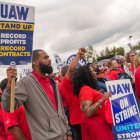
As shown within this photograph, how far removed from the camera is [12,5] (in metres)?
4.38

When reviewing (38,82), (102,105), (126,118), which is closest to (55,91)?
(38,82)

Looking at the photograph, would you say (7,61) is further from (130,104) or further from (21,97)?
(130,104)

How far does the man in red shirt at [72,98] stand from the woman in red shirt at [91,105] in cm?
16

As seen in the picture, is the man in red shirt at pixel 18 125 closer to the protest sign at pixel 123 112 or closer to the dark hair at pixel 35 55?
the dark hair at pixel 35 55

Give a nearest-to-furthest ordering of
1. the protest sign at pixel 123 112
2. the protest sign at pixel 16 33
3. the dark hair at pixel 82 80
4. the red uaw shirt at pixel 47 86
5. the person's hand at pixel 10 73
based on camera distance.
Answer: the person's hand at pixel 10 73
the protest sign at pixel 16 33
the red uaw shirt at pixel 47 86
the protest sign at pixel 123 112
the dark hair at pixel 82 80

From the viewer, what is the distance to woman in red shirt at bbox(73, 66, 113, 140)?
491cm

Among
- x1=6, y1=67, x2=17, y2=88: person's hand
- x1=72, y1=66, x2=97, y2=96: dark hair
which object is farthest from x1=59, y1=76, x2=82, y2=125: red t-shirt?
x1=6, y1=67, x2=17, y2=88: person's hand

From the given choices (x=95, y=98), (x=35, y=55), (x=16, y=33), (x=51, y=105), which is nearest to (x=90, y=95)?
(x=95, y=98)

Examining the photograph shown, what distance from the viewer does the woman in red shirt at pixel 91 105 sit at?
16.1ft

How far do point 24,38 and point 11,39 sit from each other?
0.17 meters

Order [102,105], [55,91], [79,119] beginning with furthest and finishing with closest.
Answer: [79,119] → [102,105] → [55,91]

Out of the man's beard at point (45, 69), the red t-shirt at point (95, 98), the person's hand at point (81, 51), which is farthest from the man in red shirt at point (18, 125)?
the person's hand at point (81, 51)

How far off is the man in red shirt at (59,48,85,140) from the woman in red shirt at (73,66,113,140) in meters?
0.16

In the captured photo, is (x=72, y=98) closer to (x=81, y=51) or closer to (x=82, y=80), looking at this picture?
(x=82, y=80)
